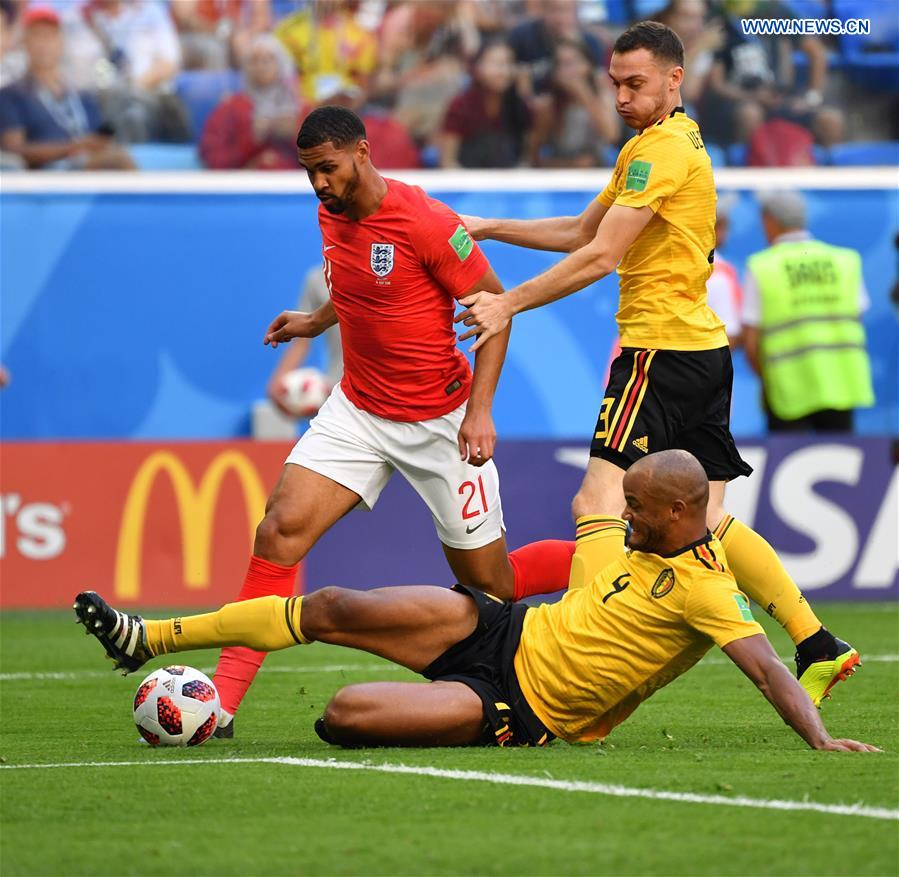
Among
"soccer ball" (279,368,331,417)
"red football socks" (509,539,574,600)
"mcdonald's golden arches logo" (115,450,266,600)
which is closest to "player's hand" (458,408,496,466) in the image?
"red football socks" (509,539,574,600)

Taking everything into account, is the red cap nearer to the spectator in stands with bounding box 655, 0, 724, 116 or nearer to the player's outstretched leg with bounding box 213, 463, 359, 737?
the spectator in stands with bounding box 655, 0, 724, 116

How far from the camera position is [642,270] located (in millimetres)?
6816

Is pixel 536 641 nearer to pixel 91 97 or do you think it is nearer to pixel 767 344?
pixel 767 344

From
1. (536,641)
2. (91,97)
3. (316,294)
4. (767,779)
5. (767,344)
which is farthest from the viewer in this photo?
(91,97)

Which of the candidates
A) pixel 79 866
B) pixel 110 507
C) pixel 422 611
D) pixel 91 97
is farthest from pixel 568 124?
pixel 79 866

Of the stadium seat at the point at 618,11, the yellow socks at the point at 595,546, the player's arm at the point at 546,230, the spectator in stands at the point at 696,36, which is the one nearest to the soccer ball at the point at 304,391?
the spectator in stands at the point at 696,36

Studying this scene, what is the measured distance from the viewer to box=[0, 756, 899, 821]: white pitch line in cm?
468

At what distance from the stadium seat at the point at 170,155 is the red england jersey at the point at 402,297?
8830mm

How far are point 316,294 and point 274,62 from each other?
14.4 ft

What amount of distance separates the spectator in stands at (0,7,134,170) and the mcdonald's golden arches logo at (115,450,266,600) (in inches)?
163

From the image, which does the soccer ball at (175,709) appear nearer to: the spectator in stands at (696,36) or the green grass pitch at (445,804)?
the green grass pitch at (445,804)

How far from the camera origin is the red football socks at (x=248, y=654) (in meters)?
6.60

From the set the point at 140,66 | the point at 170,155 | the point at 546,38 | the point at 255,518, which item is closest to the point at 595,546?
the point at 255,518

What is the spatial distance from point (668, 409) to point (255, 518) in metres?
5.92
